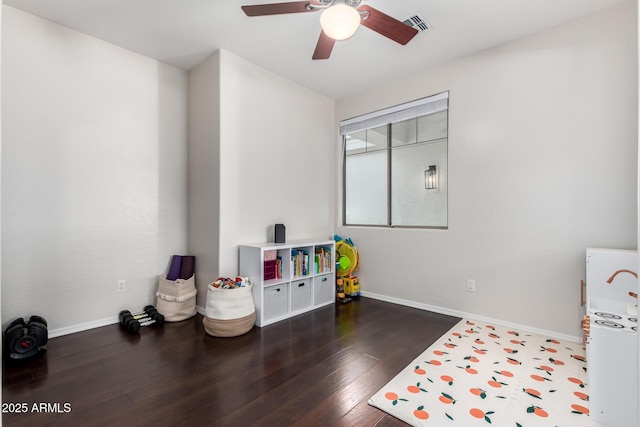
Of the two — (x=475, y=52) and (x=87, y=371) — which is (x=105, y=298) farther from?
(x=475, y=52)

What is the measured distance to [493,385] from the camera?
223 centimetres

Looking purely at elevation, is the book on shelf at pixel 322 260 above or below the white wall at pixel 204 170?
below

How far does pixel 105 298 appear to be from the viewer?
3.24 m

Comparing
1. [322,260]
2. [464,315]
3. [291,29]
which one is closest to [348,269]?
[322,260]

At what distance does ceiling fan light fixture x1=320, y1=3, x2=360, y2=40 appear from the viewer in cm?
204

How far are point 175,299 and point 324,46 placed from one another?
2.66m

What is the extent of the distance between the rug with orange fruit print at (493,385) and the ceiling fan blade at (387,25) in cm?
243

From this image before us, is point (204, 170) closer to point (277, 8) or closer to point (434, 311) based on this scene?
point (277, 8)

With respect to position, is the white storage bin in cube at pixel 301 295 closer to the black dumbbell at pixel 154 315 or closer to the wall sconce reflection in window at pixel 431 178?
the black dumbbell at pixel 154 315

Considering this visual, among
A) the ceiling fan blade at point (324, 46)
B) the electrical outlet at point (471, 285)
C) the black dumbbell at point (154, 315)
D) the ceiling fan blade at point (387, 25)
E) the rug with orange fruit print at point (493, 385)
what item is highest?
the ceiling fan blade at point (387, 25)

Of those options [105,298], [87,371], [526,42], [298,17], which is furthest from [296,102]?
[87,371]

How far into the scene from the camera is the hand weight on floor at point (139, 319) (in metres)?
3.04

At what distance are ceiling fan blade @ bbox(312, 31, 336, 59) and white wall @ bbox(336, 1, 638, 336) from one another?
1474 mm

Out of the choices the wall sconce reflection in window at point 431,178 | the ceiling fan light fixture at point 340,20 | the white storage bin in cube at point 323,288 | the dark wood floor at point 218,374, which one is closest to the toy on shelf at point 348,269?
the white storage bin in cube at point 323,288
